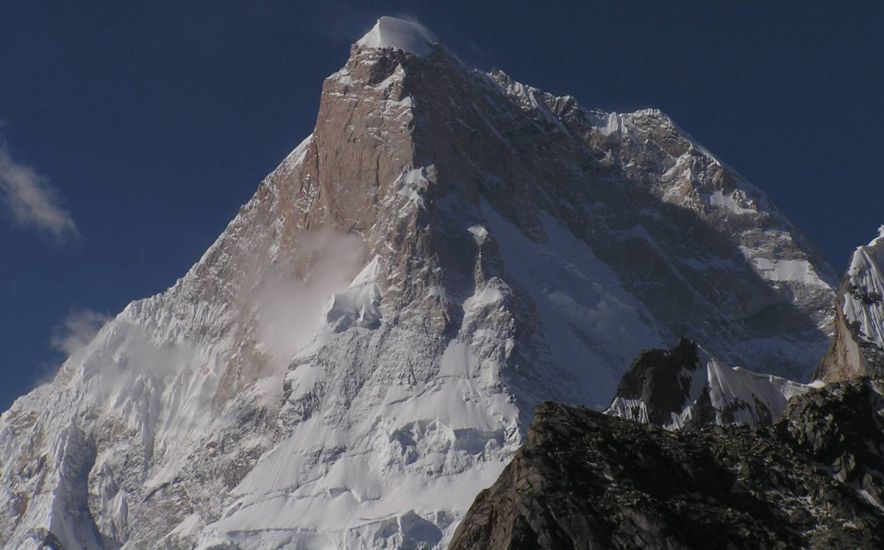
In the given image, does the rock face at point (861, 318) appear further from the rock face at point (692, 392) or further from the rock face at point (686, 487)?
the rock face at point (686, 487)

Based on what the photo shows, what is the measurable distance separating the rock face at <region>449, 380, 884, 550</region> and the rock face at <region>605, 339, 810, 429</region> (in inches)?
641

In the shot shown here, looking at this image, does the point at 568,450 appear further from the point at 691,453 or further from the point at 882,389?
the point at 882,389

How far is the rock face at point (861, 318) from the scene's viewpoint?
7319 cm

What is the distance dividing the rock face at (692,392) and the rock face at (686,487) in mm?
16291

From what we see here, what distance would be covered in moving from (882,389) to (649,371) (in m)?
19.2

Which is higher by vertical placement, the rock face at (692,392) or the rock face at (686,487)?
the rock face at (692,392)

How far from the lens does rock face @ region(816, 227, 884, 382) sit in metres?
73.2

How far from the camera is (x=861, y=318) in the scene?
75375mm

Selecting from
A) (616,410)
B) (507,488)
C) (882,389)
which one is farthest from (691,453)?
(616,410)

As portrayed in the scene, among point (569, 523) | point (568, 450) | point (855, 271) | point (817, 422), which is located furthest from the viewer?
point (855, 271)

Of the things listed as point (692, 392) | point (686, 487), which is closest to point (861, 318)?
point (692, 392)

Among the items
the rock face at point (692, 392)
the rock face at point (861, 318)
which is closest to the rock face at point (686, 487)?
the rock face at point (861, 318)

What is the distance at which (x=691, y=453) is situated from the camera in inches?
2071

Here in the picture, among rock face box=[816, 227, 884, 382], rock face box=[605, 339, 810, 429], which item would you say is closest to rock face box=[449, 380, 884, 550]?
rock face box=[816, 227, 884, 382]
